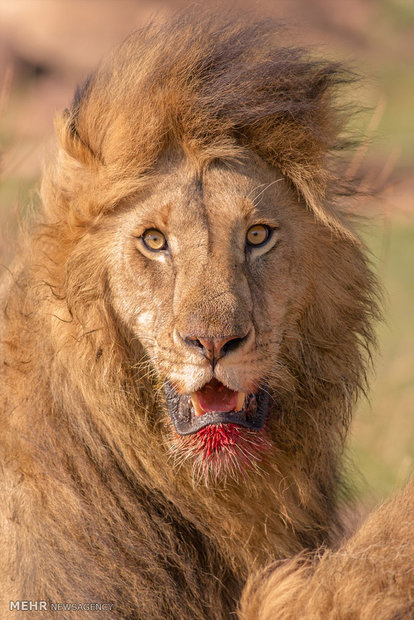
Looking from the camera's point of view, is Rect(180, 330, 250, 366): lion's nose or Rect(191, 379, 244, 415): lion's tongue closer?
Rect(180, 330, 250, 366): lion's nose

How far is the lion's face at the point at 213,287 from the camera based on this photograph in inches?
125

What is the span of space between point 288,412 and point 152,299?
686 millimetres

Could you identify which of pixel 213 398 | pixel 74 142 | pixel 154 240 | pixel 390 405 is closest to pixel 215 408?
pixel 213 398

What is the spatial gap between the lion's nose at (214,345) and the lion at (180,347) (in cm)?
7

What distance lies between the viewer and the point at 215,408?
3.24m

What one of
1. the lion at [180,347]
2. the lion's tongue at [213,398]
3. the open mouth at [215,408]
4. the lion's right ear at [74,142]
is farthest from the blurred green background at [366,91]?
the lion's tongue at [213,398]

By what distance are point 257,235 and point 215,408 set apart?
65 cm

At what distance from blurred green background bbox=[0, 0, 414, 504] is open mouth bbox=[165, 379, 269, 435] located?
2942 millimetres

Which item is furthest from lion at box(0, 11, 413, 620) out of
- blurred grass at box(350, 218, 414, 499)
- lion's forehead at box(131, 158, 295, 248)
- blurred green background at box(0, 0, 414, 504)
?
blurred green background at box(0, 0, 414, 504)

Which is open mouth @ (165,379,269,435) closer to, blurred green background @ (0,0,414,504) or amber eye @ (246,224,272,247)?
amber eye @ (246,224,272,247)

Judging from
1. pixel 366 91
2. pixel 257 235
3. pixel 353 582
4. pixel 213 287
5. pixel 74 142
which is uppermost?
pixel 366 91

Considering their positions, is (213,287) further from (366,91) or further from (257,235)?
(366,91)

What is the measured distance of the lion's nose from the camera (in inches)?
121

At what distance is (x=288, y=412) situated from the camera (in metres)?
3.59
